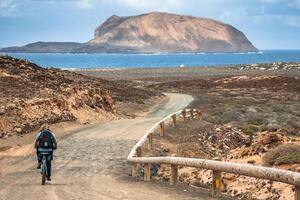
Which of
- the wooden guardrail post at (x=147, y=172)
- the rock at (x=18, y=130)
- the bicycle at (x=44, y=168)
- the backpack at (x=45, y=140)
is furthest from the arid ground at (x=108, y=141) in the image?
the backpack at (x=45, y=140)

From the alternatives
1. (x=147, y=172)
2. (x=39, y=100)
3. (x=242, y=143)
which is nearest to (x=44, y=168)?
(x=147, y=172)

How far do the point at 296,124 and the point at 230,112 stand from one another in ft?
19.1

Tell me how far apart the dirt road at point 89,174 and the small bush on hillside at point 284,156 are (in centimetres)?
329

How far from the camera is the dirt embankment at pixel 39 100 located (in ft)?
101

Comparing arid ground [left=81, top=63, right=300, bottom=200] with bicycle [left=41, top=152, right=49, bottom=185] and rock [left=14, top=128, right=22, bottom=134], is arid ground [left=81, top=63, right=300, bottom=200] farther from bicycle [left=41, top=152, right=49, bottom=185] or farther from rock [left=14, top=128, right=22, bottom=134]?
rock [left=14, top=128, right=22, bottom=134]

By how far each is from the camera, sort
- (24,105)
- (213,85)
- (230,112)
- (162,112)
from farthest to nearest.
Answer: (213,85) → (162,112) → (230,112) → (24,105)

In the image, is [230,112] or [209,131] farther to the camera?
[230,112]

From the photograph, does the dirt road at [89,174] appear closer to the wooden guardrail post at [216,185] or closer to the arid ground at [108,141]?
the arid ground at [108,141]

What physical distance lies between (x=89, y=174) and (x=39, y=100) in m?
15.8

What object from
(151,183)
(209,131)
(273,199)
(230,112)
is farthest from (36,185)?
(230,112)

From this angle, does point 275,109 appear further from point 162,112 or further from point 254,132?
point 254,132

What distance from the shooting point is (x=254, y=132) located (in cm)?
2831

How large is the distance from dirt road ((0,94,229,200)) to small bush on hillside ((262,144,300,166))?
329 centimetres

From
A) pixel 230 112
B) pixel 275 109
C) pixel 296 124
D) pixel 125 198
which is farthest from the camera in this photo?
pixel 275 109
